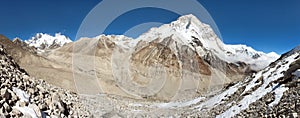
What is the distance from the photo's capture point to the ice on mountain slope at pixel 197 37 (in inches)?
4636

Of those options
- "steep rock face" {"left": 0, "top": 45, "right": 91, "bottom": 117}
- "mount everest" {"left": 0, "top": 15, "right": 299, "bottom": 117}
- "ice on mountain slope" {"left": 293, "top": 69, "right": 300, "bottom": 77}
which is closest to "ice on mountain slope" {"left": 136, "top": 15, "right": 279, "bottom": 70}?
"mount everest" {"left": 0, "top": 15, "right": 299, "bottom": 117}

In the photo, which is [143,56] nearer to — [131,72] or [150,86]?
[131,72]

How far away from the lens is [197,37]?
140000 mm

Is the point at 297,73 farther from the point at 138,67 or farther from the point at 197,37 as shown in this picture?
the point at 197,37

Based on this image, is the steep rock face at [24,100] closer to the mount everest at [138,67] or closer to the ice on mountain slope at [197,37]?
the mount everest at [138,67]

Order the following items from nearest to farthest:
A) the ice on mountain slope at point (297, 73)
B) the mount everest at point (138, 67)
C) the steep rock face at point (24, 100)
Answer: the steep rock face at point (24, 100) → the ice on mountain slope at point (297, 73) → the mount everest at point (138, 67)

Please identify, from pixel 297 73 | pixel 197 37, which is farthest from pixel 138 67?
pixel 297 73

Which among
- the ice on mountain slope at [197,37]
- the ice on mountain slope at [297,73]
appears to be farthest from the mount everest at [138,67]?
the ice on mountain slope at [297,73]

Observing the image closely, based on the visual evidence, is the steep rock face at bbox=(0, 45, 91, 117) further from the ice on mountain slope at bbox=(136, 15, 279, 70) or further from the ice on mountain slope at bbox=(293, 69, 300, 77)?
the ice on mountain slope at bbox=(136, 15, 279, 70)

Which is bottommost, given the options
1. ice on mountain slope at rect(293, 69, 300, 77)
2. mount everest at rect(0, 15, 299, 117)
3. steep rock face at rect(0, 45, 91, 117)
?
steep rock face at rect(0, 45, 91, 117)

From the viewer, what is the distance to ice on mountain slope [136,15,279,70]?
11775cm

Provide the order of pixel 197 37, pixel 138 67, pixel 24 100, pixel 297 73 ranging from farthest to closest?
pixel 197 37 → pixel 138 67 → pixel 297 73 → pixel 24 100

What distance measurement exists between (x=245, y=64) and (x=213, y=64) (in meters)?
25.6

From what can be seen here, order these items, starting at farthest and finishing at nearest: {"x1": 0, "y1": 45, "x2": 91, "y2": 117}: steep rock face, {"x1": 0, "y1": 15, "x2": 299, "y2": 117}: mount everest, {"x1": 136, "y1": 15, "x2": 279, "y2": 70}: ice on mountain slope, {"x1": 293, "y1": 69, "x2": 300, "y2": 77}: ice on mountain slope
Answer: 1. {"x1": 136, "y1": 15, "x2": 279, "y2": 70}: ice on mountain slope
2. {"x1": 0, "y1": 15, "x2": 299, "y2": 117}: mount everest
3. {"x1": 293, "y1": 69, "x2": 300, "y2": 77}: ice on mountain slope
4. {"x1": 0, "y1": 45, "x2": 91, "y2": 117}: steep rock face
